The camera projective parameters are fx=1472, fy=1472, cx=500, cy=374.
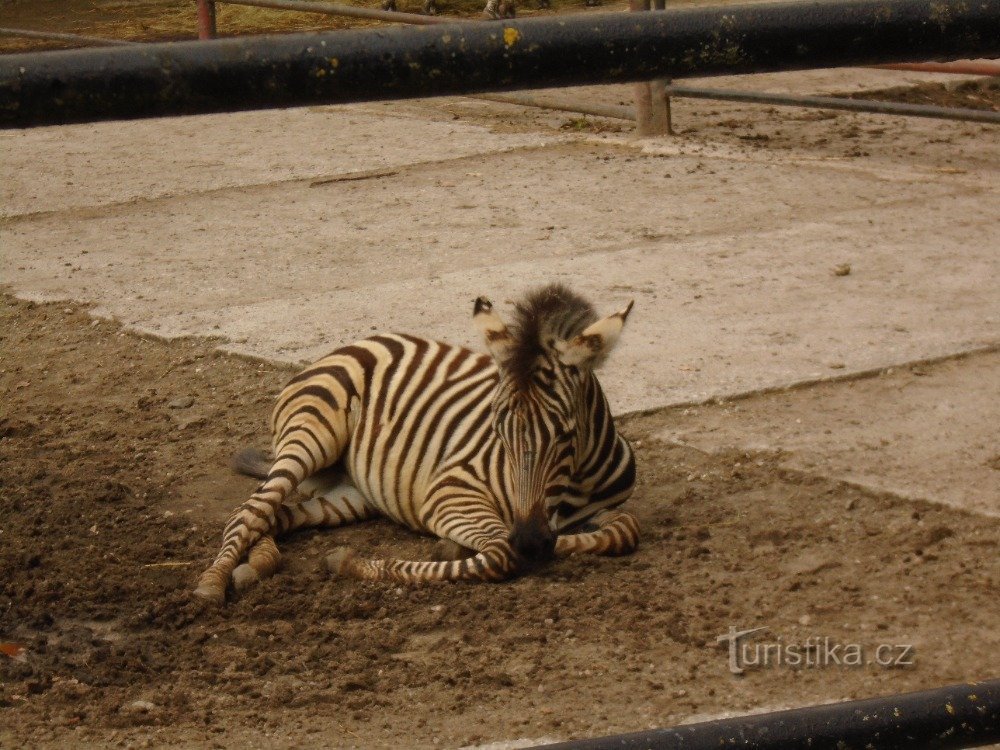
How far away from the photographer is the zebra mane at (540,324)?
480cm

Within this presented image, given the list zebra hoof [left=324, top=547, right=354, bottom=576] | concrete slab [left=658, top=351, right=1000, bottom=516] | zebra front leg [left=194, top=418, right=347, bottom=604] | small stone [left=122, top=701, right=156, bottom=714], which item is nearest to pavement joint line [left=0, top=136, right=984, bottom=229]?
concrete slab [left=658, top=351, right=1000, bottom=516]

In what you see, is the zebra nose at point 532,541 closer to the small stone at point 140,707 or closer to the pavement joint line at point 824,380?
the small stone at point 140,707

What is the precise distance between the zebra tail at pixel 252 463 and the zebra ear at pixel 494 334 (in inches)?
44.8

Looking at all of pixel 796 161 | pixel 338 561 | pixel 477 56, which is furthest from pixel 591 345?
pixel 796 161

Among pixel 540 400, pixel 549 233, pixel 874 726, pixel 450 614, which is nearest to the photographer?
pixel 874 726

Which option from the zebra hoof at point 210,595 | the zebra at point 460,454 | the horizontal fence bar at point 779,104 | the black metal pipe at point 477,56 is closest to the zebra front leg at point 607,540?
the zebra at point 460,454

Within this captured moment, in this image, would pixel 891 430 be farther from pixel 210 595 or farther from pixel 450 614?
pixel 210 595

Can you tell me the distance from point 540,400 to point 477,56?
3.69m

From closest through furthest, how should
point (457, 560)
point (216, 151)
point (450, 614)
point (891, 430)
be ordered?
point (450, 614) → point (457, 560) → point (891, 430) → point (216, 151)

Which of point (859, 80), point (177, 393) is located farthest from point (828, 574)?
point (859, 80)

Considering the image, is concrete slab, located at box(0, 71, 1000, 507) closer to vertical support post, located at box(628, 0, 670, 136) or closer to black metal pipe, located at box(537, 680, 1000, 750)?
vertical support post, located at box(628, 0, 670, 136)

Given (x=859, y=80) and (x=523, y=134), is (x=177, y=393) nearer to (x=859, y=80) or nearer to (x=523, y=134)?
(x=523, y=134)

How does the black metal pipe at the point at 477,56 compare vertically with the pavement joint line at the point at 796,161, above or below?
above

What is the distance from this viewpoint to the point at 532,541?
4.68 meters
